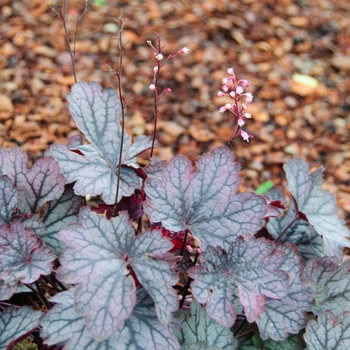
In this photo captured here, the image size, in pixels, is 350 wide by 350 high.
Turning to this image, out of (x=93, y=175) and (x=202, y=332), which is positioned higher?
(x=93, y=175)

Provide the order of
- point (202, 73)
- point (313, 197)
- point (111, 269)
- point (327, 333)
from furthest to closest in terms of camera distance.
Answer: point (202, 73)
point (313, 197)
point (327, 333)
point (111, 269)

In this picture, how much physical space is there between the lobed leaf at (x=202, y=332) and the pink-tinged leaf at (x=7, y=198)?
520 millimetres

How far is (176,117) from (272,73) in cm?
68

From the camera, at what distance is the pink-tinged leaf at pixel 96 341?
1064 mm

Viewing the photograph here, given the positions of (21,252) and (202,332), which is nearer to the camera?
(21,252)

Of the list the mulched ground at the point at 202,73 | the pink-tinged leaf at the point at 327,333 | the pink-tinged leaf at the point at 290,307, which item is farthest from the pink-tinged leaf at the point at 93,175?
the mulched ground at the point at 202,73

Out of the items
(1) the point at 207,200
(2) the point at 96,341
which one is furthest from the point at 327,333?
(2) the point at 96,341

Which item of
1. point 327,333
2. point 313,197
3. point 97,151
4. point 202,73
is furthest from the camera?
point 202,73

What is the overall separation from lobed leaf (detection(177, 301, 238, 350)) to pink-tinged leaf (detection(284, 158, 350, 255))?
0.49 m

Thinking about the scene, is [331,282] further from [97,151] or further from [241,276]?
[97,151]

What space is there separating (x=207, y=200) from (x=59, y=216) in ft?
1.31

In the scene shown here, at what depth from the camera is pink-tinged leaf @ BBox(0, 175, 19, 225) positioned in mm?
1245

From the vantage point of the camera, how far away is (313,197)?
164cm

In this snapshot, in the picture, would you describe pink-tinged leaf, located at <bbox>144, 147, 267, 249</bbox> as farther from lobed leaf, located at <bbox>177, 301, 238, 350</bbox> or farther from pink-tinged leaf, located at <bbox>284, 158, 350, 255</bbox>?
pink-tinged leaf, located at <bbox>284, 158, 350, 255</bbox>
